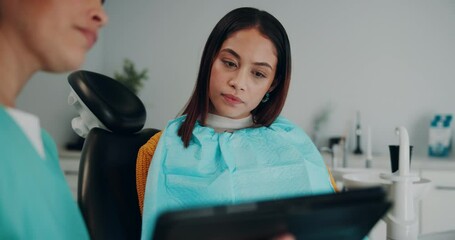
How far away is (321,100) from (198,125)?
225cm

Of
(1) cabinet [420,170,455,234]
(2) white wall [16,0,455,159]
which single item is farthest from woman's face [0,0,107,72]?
(2) white wall [16,0,455,159]

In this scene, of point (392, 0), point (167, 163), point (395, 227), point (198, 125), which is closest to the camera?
point (395, 227)

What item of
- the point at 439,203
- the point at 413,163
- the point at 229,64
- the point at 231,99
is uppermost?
the point at 229,64

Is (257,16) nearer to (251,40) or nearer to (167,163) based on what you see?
(251,40)

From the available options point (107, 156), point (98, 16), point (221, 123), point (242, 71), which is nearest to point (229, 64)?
point (242, 71)

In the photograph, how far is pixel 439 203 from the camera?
8.93 feet

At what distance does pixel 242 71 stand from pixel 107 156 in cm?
47

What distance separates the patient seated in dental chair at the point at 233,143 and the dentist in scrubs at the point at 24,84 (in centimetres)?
64

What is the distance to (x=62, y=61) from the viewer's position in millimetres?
529

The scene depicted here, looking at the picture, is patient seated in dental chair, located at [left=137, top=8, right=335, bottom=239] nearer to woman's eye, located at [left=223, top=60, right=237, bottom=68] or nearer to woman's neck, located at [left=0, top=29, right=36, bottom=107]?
woman's eye, located at [left=223, top=60, right=237, bottom=68]

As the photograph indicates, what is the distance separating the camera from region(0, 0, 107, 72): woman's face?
0.51m

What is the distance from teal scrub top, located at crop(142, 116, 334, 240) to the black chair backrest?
0.31ft

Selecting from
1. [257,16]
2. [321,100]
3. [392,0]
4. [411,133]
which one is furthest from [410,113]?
[257,16]

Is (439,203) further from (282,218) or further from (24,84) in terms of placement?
(24,84)
